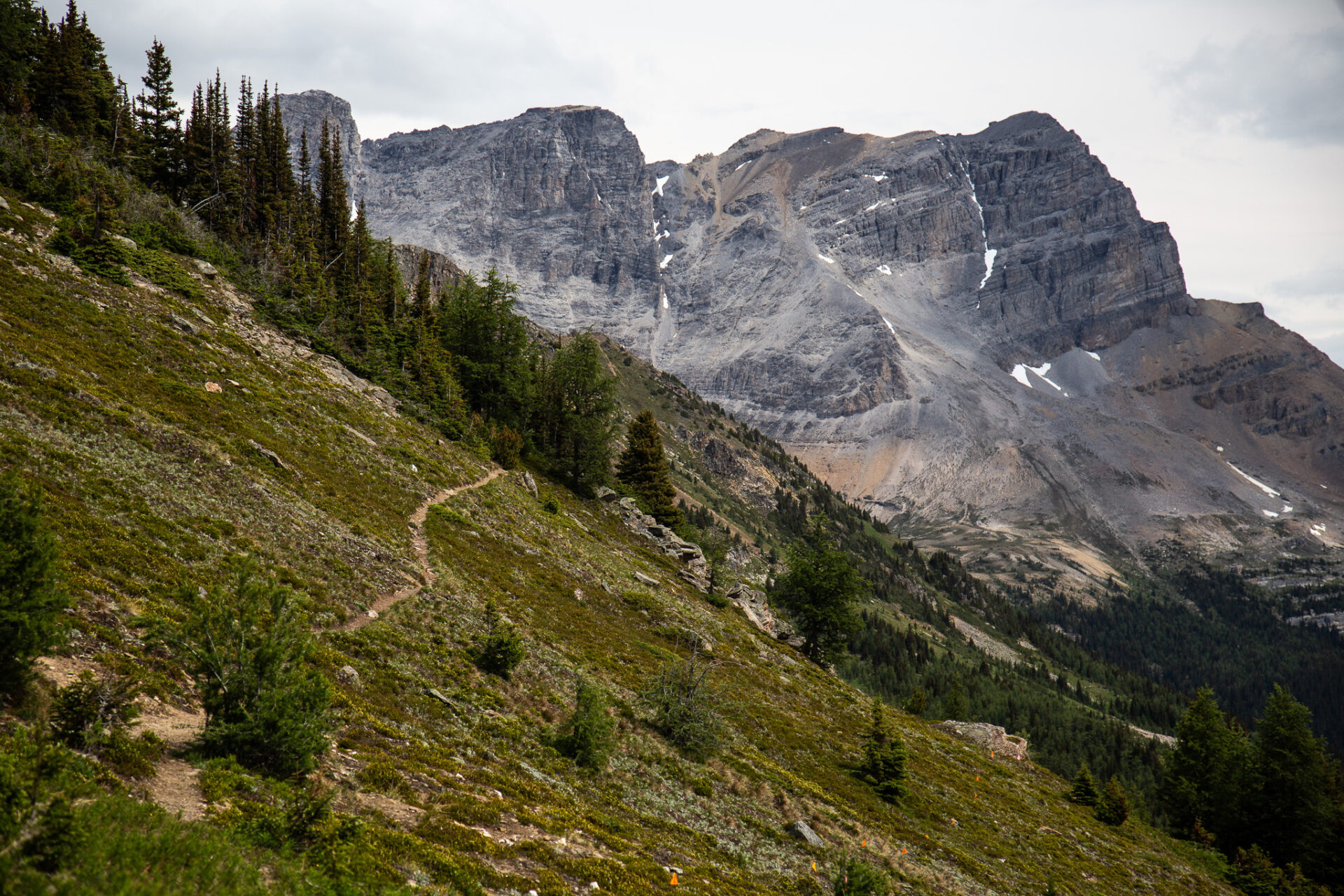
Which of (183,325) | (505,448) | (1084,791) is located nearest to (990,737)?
(1084,791)

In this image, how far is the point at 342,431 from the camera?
1513 inches

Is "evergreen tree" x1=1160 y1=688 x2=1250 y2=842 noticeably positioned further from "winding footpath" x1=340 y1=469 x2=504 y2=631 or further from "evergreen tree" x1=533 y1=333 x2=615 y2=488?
"winding footpath" x1=340 y1=469 x2=504 y2=631

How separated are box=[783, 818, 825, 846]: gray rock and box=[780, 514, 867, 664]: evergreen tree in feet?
117

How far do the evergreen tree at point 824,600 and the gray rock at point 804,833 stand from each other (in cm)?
3562

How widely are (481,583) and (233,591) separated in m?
14.6

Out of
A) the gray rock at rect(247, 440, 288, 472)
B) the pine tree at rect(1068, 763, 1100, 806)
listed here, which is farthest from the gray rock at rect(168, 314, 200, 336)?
the pine tree at rect(1068, 763, 1100, 806)

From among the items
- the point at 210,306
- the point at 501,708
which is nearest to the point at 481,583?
the point at 501,708

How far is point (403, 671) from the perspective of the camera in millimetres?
19984

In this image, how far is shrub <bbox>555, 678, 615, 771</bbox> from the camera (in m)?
20.6

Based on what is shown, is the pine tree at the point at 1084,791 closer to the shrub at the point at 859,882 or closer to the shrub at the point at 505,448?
the shrub at the point at 859,882

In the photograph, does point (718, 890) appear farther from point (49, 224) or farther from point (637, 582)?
point (49, 224)

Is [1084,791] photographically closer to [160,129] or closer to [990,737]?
[990,737]

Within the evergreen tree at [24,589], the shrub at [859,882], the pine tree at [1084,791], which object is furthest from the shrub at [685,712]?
the pine tree at [1084,791]

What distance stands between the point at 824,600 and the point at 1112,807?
25.0 m
